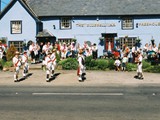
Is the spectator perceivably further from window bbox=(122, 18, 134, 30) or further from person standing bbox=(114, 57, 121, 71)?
window bbox=(122, 18, 134, 30)

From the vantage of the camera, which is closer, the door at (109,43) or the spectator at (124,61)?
the spectator at (124,61)

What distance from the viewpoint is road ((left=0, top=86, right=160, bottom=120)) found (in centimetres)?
1164

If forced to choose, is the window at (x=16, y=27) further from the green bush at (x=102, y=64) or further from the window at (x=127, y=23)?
the green bush at (x=102, y=64)

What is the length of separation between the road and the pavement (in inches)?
96.1

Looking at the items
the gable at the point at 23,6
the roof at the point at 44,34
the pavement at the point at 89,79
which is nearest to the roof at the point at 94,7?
the gable at the point at 23,6

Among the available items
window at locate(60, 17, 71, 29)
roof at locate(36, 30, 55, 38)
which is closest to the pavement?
roof at locate(36, 30, 55, 38)

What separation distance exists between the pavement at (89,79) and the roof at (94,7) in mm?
12782

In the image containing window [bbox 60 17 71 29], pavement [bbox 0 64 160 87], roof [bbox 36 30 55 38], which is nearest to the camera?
pavement [bbox 0 64 160 87]

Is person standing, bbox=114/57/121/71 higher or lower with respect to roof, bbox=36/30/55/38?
lower

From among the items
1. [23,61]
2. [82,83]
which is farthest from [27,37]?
[82,83]

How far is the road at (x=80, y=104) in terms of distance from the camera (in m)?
11.6

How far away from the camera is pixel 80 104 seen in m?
13.7

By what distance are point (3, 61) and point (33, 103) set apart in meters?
13.7

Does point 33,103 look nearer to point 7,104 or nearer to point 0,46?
point 7,104
